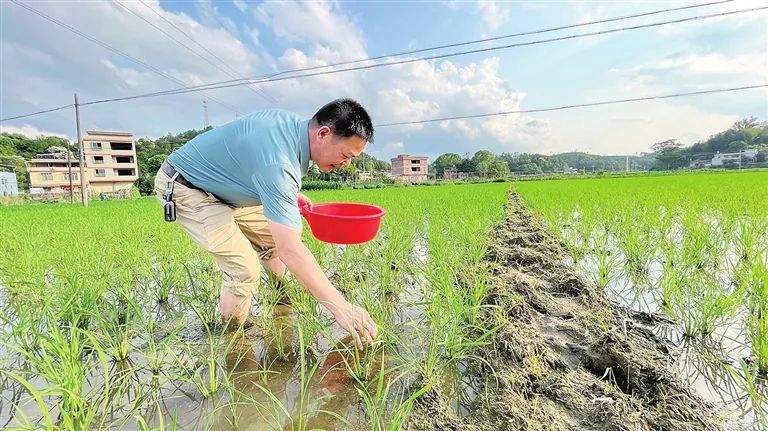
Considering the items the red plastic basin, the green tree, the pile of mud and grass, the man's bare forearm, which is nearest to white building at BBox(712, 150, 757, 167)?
the green tree

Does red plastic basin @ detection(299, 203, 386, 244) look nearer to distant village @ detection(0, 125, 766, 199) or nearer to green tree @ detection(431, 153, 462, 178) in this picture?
distant village @ detection(0, 125, 766, 199)

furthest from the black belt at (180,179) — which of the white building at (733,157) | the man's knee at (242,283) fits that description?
the white building at (733,157)

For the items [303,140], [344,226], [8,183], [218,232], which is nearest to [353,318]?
[344,226]

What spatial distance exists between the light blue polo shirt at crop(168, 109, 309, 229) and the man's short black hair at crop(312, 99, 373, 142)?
0.15 metres

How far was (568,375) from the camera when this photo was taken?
136 cm

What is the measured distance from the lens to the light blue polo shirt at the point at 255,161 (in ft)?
4.66

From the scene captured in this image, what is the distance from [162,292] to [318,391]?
1628 mm

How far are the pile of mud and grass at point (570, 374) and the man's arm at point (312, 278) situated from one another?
37 centimetres

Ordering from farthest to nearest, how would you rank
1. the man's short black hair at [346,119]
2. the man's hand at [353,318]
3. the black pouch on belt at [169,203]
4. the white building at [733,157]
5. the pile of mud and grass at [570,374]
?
1. the white building at [733,157]
2. the black pouch on belt at [169,203]
3. the man's short black hair at [346,119]
4. the man's hand at [353,318]
5. the pile of mud and grass at [570,374]

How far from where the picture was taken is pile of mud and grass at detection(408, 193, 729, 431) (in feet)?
3.78

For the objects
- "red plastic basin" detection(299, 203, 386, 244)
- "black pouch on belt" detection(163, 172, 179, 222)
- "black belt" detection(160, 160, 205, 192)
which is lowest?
"red plastic basin" detection(299, 203, 386, 244)

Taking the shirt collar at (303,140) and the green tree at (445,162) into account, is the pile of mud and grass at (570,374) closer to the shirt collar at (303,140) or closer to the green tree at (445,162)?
the shirt collar at (303,140)

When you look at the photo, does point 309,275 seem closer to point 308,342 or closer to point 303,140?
point 308,342

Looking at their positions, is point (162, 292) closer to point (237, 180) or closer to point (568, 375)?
point (237, 180)
